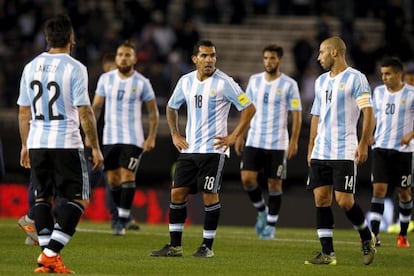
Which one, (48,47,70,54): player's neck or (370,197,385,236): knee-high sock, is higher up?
(48,47,70,54): player's neck

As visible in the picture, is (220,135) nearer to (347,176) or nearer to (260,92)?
(347,176)

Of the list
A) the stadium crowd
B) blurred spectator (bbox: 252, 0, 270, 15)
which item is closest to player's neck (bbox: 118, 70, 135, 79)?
the stadium crowd

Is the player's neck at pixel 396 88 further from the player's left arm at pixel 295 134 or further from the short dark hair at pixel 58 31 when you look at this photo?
the short dark hair at pixel 58 31

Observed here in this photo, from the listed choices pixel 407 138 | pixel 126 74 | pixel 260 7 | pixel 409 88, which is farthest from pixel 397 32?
pixel 407 138

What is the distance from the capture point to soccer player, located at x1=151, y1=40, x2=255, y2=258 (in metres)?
13.2

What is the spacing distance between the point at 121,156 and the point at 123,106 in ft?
2.12

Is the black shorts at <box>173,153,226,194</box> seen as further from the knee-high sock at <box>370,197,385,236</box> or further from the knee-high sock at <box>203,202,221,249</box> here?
the knee-high sock at <box>370,197,385,236</box>

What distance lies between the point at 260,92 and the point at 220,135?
3.26 metres

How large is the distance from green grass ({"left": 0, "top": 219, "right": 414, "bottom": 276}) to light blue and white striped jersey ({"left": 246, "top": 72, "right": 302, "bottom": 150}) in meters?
1.27

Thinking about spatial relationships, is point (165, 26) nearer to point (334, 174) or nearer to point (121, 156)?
point (121, 156)

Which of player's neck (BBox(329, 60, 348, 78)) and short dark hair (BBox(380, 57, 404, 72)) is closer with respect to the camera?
player's neck (BBox(329, 60, 348, 78))

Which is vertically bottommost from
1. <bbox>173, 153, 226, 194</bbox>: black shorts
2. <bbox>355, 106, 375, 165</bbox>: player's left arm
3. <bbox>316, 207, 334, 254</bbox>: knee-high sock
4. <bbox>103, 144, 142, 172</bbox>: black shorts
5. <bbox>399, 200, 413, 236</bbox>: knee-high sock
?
<bbox>399, 200, 413, 236</bbox>: knee-high sock

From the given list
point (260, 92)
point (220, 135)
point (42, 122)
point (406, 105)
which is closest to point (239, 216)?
point (260, 92)

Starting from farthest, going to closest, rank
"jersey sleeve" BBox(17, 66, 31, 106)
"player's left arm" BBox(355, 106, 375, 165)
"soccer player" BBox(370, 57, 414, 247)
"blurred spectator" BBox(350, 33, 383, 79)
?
"blurred spectator" BBox(350, 33, 383, 79)
"soccer player" BBox(370, 57, 414, 247)
"player's left arm" BBox(355, 106, 375, 165)
"jersey sleeve" BBox(17, 66, 31, 106)
